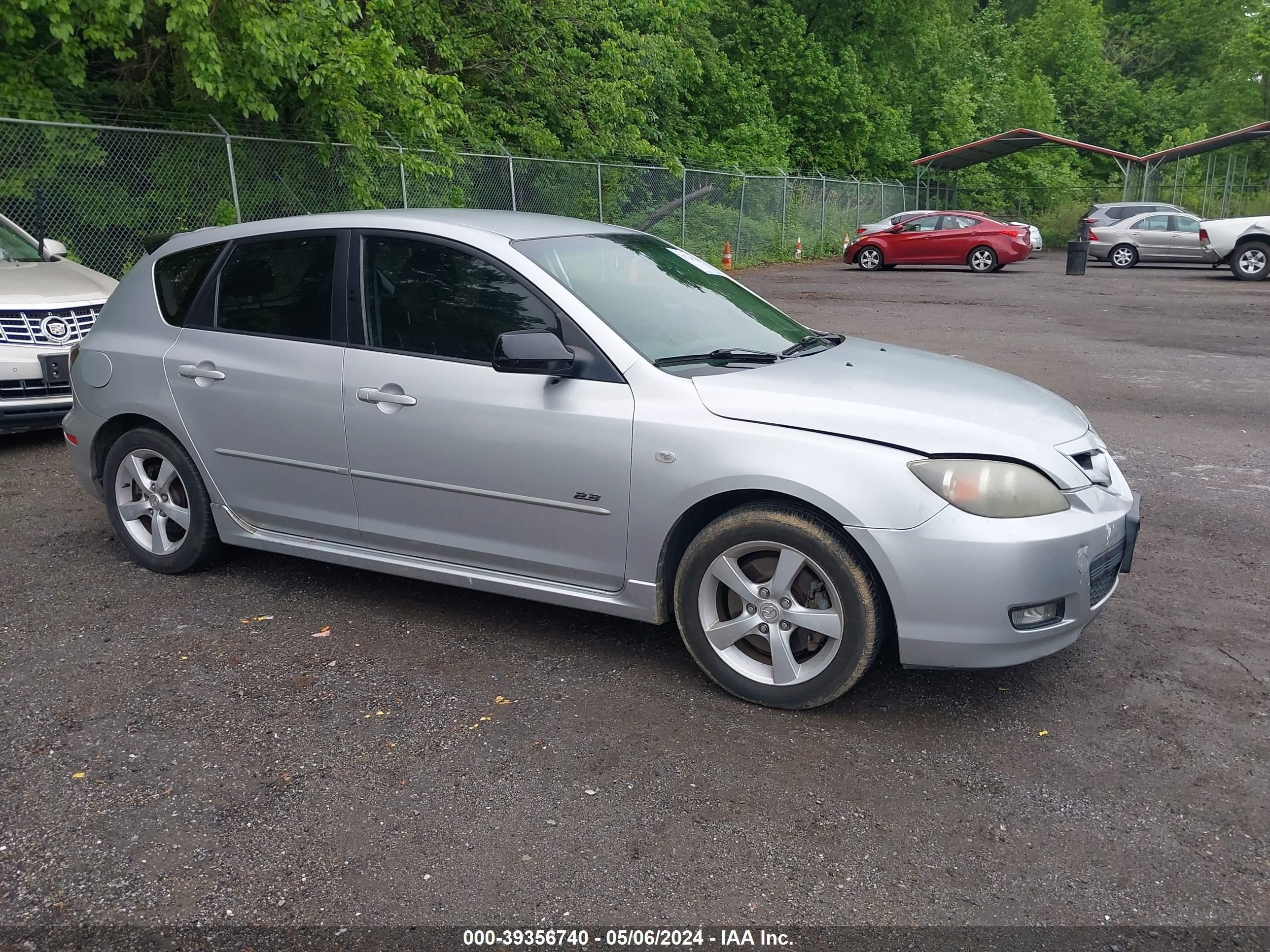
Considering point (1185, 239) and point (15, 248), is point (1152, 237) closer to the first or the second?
point (1185, 239)

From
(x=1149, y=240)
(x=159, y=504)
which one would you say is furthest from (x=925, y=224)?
(x=159, y=504)

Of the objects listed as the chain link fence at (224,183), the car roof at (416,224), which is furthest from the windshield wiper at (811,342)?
the chain link fence at (224,183)

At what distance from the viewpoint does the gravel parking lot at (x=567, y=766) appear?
2.86m

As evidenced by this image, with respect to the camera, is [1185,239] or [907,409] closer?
[907,409]

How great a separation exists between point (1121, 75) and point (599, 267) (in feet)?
219

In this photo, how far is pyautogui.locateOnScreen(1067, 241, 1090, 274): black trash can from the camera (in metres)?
26.8

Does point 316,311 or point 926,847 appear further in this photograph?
point 316,311

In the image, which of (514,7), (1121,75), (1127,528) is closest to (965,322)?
(514,7)

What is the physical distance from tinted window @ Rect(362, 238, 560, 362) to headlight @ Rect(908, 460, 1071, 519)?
154 centimetres

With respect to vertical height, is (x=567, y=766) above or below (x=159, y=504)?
below

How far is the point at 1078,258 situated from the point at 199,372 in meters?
26.1

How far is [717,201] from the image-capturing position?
2720cm

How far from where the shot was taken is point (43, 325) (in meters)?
7.75

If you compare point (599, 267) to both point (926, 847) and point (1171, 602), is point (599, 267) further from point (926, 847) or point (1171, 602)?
point (1171, 602)
